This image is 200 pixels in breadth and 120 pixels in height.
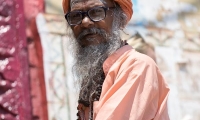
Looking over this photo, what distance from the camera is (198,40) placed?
Result: 507 centimetres

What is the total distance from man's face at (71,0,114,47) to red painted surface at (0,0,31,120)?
1555mm

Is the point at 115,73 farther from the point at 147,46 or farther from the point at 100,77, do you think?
the point at 147,46

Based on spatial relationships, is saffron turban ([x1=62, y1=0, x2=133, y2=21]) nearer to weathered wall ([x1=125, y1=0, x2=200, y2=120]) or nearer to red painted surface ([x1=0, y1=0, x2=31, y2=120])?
red painted surface ([x1=0, y1=0, x2=31, y2=120])

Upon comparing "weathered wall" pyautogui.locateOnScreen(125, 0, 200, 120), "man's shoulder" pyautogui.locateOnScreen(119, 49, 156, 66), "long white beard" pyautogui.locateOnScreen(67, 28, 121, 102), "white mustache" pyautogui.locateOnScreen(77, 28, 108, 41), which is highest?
"white mustache" pyautogui.locateOnScreen(77, 28, 108, 41)

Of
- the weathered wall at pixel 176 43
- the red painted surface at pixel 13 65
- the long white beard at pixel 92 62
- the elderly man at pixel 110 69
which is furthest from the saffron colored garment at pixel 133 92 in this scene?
the weathered wall at pixel 176 43

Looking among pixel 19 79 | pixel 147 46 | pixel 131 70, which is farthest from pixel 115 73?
pixel 147 46

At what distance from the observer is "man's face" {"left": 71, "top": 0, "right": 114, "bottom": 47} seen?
257 centimetres

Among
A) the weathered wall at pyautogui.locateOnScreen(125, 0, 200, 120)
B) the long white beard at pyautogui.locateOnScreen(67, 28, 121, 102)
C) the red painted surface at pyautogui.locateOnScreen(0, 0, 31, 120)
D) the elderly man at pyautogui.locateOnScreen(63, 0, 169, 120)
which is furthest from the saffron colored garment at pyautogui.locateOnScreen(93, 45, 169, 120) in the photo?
the weathered wall at pyautogui.locateOnScreen(125, 0, 200, 120)

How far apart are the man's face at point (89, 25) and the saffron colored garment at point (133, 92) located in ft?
0.76

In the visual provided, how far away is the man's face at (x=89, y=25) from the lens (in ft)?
8.42

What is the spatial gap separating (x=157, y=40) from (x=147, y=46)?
0.12 meters

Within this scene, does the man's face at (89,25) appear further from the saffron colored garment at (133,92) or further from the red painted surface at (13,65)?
the red painted surface at (13,65)

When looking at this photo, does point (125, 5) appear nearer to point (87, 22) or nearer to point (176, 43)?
point (87, 22)

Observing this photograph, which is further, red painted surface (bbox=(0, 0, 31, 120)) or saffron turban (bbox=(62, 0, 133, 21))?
red painted surface (bbox=(0, 0, 31, 120))
